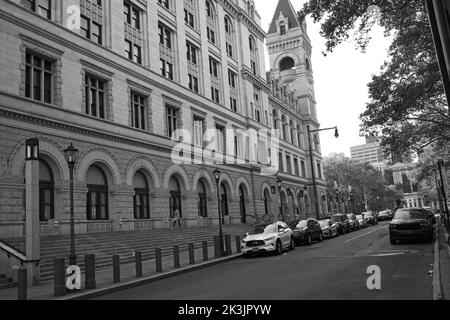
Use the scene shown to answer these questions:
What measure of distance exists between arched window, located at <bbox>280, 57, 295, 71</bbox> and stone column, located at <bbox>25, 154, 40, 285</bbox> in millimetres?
70141

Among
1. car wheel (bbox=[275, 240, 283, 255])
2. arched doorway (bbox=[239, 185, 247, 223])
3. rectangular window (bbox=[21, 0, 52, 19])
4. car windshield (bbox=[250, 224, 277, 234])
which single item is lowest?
car wheel (bbox=[275, 240, 283, 255])

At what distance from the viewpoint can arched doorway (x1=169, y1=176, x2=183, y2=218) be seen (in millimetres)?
33819

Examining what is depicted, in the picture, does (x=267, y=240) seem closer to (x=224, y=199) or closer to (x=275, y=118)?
(x=224, y=199)

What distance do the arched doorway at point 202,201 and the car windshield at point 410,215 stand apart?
19318 mm

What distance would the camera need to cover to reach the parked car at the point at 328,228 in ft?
101

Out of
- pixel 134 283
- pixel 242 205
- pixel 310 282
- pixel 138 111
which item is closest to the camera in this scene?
pixel 310 282

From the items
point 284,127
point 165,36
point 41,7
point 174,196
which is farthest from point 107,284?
point 284,127

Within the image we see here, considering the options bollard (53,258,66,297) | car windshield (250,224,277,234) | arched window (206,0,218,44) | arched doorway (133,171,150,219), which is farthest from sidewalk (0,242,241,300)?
arched window (206,0,218,44)

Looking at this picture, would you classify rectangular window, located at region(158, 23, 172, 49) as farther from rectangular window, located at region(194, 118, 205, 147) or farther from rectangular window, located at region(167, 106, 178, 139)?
rectangular window, located at region(194, 118, 205, 147)

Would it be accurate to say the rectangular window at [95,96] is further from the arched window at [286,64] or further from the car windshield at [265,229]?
the arched window at [286,64]

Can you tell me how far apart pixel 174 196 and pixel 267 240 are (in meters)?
15.0

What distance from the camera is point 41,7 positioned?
24594 millimetres

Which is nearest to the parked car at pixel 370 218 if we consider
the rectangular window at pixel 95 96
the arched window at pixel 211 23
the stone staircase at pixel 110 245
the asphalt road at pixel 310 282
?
the stone staircase at pixel 110 245
